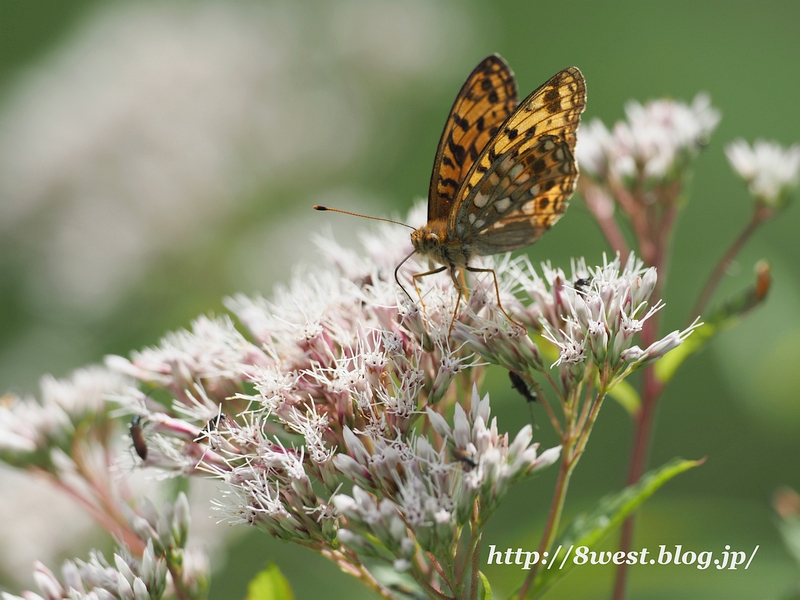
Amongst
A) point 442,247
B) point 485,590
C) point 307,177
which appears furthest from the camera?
point 307,177

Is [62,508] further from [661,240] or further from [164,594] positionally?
[661,240]

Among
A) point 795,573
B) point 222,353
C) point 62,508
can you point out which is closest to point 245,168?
point 62,508

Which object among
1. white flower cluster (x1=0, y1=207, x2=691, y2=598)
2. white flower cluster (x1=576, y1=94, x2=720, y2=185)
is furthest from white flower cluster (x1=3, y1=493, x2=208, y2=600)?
white flower cluster (x1=576, y1=94, x2=720, y2=185)

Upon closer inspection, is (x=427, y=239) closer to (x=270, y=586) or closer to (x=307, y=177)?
(x=270, y=586)

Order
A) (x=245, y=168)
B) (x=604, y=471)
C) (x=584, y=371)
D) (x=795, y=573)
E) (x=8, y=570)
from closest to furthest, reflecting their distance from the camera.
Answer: (x=584, y=371), (x=795, y=573), (x=8, y=570), (x=604, y=471), (x=245, y=168)

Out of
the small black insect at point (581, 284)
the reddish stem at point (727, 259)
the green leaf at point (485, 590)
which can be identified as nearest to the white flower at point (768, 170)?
the reddish stem at point (727, 259)

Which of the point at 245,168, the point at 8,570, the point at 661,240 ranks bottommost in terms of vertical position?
the point at 8,570

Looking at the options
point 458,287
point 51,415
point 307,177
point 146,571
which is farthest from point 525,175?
point 307,177
